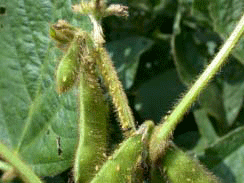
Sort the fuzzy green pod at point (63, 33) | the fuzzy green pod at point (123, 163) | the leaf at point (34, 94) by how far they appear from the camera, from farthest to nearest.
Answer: the leaf at point (34, 94), the fuzzy green pod at point (63, 33), the fuzzy green pod at point (123, 163)

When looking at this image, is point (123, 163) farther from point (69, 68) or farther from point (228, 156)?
point (228, 156)

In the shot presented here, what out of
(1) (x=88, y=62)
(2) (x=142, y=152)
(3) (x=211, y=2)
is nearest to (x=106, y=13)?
(1) (x=88, y=62)

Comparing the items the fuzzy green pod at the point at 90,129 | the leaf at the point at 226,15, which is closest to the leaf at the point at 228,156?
the leaf at the point at 226,15

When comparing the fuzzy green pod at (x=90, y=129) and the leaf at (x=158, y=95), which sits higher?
the fuzzy green pod at (x=90, y=129)

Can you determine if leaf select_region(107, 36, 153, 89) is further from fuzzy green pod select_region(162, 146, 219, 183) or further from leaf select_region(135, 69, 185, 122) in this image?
fuzzy green pod select_region(162, 146, 219, 183)

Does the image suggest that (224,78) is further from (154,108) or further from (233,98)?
(154,108)

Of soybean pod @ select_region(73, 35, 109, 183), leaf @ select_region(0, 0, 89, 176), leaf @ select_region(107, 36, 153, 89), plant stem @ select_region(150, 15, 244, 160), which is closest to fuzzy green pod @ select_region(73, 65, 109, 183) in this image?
soybean pod @ select_region(73, 35, 109, 183)

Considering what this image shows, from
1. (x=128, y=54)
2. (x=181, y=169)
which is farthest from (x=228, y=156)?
(x=128, y=54)

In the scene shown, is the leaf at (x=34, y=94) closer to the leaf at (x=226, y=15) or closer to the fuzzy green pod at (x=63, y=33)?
the fuzzy green pod at (x=63, y=33)
